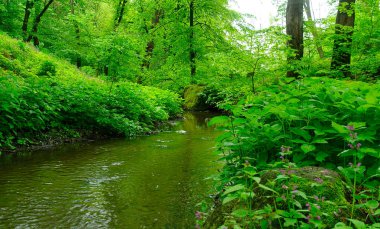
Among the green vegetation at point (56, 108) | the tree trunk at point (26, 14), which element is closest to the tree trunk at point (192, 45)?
the green vegetation at point (56, 108)

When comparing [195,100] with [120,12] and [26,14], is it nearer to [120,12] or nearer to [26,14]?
[120,12]

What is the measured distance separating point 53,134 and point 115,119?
1769 millimetres

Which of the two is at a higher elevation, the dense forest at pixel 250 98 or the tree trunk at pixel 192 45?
the tree trunk at pixel 192 45

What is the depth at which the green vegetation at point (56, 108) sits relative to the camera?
686 cm

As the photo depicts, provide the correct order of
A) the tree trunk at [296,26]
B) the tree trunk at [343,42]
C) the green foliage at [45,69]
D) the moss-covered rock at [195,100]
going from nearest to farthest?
1. the tree trunk at [343,42]
2. the tree trunk at [296,26]
3. the green foliage at [45,69]
4. the moss-covered rock at [195,100]

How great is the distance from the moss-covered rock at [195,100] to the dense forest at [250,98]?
120 mm

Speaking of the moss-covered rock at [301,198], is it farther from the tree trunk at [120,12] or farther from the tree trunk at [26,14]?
the tree trunk at [120,12]

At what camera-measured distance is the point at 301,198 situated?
2.25 meters

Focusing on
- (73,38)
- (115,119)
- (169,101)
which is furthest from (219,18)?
(115,119)

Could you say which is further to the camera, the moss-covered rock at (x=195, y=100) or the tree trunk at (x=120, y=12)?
the tree trunk at (x=120, y=12)

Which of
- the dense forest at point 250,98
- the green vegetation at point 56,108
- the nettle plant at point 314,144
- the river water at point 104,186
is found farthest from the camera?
the green vegetation at point 56,108

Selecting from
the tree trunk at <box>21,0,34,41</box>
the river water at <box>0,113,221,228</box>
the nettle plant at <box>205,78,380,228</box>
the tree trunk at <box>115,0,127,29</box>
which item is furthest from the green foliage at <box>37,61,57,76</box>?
the tree trunk at <box>115,0,127,29</box>

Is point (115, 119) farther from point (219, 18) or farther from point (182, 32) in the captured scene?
point (219, 18)

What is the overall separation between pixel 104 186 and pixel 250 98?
8.27 ft
